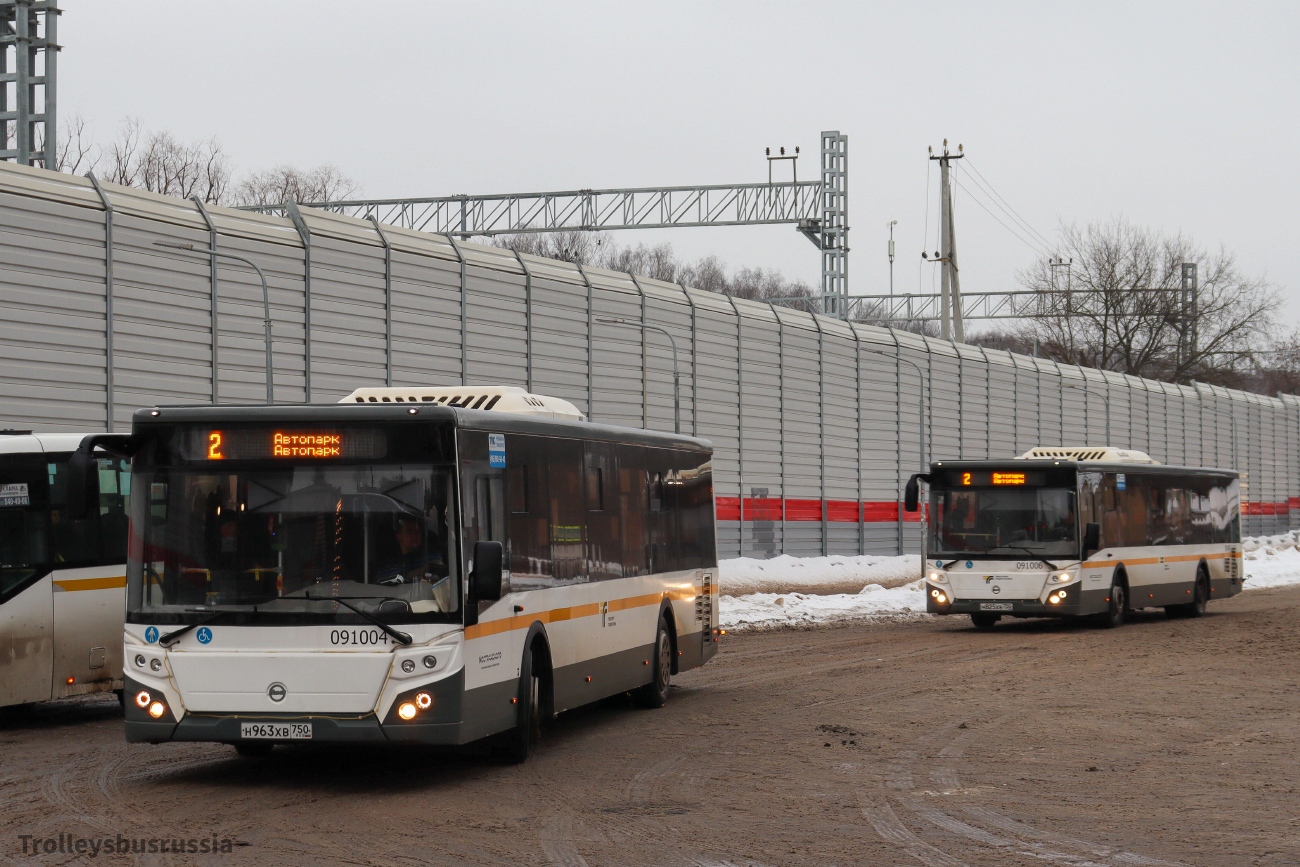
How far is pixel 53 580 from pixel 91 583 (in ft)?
1.34

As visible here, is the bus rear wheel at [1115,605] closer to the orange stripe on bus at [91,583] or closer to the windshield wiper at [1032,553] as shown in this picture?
the windshield wiper at [1032,553]

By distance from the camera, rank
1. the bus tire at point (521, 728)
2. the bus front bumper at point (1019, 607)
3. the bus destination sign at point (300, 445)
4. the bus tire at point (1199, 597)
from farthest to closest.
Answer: the bus tire at point (1199, 597), the bus front bumper at point (1019, 607), the bus tire at point (521, 728), the bus destination sign at point (300, 445)

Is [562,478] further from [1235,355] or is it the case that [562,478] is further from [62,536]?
[1235,355]

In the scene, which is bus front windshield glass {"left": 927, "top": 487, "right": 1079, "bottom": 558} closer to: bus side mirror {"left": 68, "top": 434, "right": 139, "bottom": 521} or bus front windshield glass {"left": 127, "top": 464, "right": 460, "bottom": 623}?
bus front windshield glass {"left": 127, "top": 464, "right": 460, "bottom": 623}

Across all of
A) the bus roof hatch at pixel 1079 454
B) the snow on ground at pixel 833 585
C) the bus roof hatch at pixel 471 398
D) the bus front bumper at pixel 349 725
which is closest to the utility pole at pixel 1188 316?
the snow on ground at pixel 833 585

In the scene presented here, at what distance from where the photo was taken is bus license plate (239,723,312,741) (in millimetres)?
11023

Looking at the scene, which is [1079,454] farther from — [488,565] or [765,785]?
[488,565]

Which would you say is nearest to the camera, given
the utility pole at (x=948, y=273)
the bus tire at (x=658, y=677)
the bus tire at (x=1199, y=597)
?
the bus tire at (x=658, y=677)

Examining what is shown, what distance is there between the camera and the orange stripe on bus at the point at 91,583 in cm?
1528

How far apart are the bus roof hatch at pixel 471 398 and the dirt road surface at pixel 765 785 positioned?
8.87 ft

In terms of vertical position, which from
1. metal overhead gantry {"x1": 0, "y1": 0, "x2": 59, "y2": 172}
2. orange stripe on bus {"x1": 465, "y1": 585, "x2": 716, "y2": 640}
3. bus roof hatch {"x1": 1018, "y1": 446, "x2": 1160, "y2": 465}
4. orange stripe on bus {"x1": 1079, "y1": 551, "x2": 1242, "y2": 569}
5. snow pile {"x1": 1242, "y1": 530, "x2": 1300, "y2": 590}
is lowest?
snow pile {"x1": 1242, "y1": 530, "x2": 1300, "y2": 590}

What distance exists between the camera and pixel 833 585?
43.2 m

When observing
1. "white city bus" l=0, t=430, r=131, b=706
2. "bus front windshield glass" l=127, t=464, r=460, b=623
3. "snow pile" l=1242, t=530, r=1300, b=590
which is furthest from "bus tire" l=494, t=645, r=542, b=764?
"snow pile" l=1242, t=530, r=1300, b=590

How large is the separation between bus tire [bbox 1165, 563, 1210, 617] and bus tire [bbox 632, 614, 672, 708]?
18792mm
